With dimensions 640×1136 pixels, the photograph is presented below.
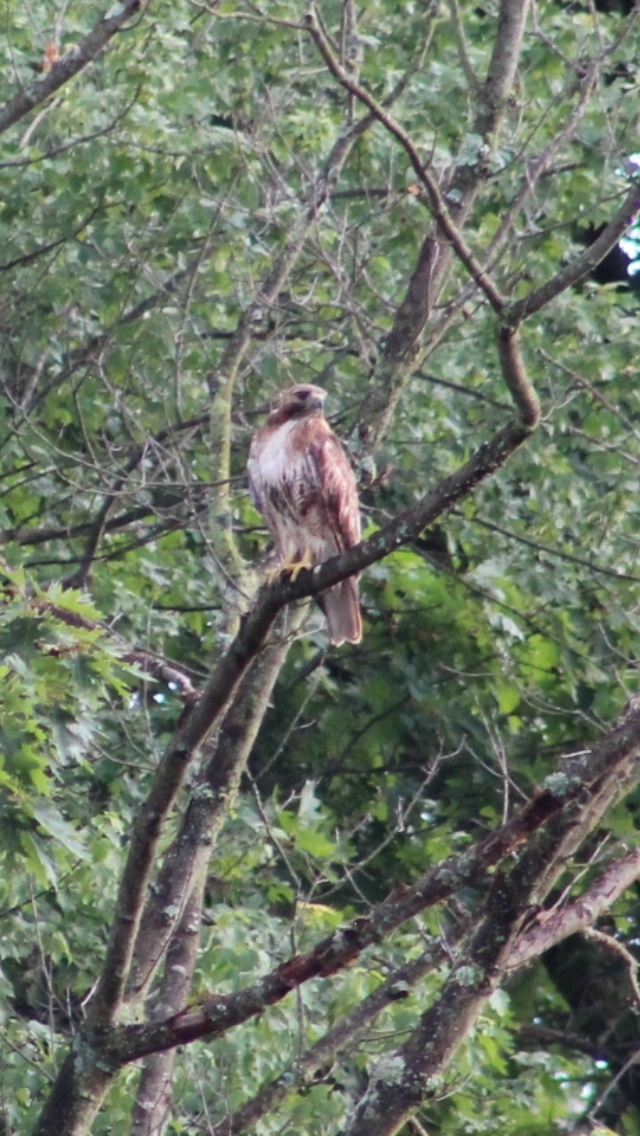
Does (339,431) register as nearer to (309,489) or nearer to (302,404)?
(302,404)

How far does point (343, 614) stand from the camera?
563cm

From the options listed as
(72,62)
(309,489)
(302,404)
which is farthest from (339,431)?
(72,62)

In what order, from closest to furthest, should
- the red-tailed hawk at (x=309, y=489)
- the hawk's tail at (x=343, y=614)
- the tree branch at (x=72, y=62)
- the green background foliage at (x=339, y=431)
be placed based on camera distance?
the tree branch at (x=72, y=62)
the red-tailed hawk at (x=309, y=489)
the hawk's tail at (x=343, y=614)
the green background foliage at (x=339, y=431)

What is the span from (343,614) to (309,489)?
451 mm

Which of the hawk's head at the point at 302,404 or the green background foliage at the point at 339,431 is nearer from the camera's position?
the hawk's head at the point at 302,404

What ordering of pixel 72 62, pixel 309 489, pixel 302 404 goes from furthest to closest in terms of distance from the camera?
pixel 302 404, pixel 309 489, pixel 72 62

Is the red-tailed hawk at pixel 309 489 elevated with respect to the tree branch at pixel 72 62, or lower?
lower

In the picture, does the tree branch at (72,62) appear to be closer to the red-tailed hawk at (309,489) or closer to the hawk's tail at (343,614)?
the red-tailed hawk at (309,489)

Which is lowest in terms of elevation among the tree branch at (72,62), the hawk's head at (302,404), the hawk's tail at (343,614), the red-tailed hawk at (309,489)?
the hawk's tail at (343,614)

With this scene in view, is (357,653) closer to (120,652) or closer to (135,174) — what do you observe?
(135,174)

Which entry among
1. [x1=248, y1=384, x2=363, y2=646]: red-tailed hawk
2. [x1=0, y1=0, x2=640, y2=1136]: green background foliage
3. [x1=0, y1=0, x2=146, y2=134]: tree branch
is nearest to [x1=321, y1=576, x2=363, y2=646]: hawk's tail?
[x1=248, y1=384, x2=363, y2=646]: red-tailed hawk

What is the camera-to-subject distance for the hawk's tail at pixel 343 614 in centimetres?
561

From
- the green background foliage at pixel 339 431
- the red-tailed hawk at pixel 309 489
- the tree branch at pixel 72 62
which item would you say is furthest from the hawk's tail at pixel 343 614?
the tree branch at pixel 72 62

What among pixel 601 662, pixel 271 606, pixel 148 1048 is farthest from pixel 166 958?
pixel 601 662
